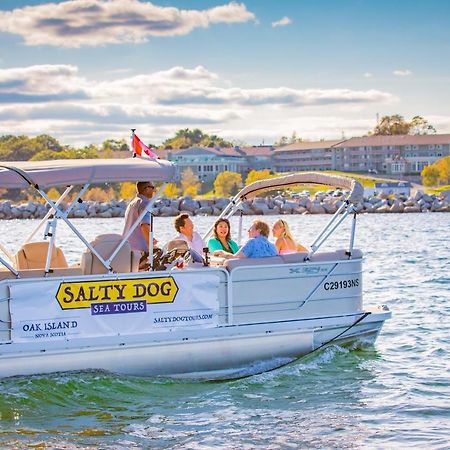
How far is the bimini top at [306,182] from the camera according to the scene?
508 inches

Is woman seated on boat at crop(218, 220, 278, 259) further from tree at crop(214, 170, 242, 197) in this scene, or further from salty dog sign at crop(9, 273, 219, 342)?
tree at crop(214, 170, 242, 197)

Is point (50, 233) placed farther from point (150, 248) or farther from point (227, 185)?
point (227, 185)

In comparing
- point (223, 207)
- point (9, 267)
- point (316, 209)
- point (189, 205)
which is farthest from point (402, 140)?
point (9, 267)

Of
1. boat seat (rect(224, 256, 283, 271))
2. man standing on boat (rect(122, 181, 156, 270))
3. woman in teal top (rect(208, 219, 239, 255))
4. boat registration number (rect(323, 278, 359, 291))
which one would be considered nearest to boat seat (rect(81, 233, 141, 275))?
man standing on boat (rect(122, 181, 156, 270))

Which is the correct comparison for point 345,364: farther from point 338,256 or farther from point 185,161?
point 185,161

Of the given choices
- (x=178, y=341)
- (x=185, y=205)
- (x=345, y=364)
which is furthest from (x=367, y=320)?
(x=185, y=205)

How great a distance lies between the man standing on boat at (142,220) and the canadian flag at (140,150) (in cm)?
34

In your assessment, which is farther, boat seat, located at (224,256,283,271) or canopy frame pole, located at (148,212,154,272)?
boat seat, located at (224,256,283,271)

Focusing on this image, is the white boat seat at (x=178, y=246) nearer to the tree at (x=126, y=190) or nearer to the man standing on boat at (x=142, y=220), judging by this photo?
the man standing on boat at (x=142, y=220)

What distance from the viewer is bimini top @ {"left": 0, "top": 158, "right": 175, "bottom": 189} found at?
35.7ft

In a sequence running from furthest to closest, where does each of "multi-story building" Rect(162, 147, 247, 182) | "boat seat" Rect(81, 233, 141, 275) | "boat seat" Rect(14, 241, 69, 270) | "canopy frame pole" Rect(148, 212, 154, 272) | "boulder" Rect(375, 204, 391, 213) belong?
"multi-story building" Rect(162, 147, 247, 182)
"boulder" Rect(375, 204, 391, 213)
"boat seat" Rect(14, 241, 69, 270)
"boat seat" Rect(81, 233, 141, 275)
"canopy frame pole" Rect(148, 212, 154, 272)

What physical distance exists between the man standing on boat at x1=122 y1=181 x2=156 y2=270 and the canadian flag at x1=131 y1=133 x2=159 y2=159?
34cm

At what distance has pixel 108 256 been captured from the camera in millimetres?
11656

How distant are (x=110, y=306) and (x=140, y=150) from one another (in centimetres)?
212
